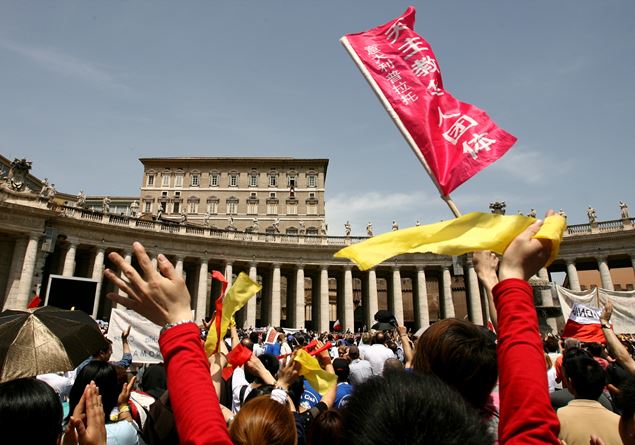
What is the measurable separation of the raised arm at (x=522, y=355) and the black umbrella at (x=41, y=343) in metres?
5.52

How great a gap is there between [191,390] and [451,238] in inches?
78.3

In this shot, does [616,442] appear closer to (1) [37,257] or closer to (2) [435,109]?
(2) [435,109]

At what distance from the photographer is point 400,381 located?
1718mm

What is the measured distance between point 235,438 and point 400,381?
1.32 m

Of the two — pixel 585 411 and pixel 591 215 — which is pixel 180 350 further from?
pixel 591 215

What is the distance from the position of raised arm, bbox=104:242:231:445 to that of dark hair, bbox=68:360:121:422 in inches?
110

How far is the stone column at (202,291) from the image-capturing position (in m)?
45.3

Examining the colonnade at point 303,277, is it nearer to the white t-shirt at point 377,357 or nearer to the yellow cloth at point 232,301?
the white t-shirt at point 377,357

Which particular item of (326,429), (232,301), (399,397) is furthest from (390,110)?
(399,397)

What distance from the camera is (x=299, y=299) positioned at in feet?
165

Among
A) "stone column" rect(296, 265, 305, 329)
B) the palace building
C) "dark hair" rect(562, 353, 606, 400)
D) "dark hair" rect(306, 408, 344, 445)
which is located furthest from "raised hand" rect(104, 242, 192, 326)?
"stone column" rect(296, 265, 305, 329)

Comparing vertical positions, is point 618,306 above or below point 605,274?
below

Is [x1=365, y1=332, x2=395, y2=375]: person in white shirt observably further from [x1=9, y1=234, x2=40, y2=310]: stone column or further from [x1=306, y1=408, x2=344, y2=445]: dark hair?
[x1=9, y1=234, x2=40, y2=310]: stone column

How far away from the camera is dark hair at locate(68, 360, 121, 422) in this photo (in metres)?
4.63
